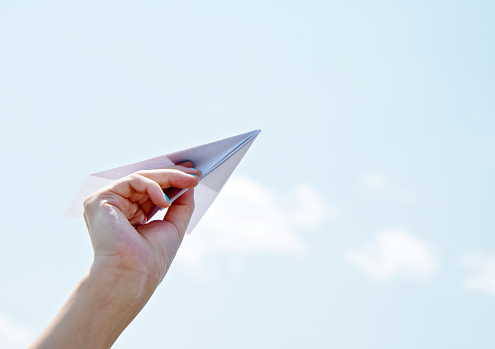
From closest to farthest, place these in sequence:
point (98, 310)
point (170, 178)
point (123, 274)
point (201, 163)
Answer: point (98, 310), point (123, 274), point (170, 178), point (201, 163)

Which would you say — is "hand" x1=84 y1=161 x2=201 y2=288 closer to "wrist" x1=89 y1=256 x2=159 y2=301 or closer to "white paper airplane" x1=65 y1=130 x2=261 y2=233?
"wrist" x1=89 y1=256 x2=159 y2=301

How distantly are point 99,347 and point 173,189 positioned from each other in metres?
1.13

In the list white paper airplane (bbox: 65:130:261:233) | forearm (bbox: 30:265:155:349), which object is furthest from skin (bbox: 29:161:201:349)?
white paper airplane (bbox: 65:130:261:233)

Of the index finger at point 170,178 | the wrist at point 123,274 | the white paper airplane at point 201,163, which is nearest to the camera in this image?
the wrist at point 123,274

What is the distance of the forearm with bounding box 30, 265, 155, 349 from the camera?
7.43 feet

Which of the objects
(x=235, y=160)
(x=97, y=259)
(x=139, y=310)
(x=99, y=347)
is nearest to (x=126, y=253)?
(x=97, y=259)

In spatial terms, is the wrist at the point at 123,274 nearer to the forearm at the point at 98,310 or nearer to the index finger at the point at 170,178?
the forearm at the point at 98,310

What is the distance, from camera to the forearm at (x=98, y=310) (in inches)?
89.2

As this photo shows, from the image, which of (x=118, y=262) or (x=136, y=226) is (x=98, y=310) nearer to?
(x=118, y=262)

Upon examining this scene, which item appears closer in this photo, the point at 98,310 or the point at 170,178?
the point at 98,310

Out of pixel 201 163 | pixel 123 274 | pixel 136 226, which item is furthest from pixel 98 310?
pixel 201 163

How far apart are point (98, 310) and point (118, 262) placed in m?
0.27

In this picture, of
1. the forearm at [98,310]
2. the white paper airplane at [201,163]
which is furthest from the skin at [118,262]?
the white paper airplane at [201,163]

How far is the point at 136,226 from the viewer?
10.2 ft
